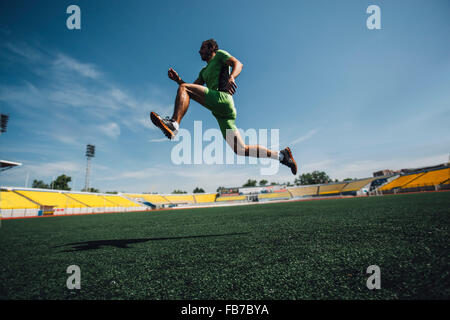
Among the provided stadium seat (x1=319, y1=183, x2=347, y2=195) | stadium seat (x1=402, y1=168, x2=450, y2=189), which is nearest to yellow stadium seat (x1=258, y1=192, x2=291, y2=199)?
stadium seat (x1=319, y1=183, x2=347, y2=195)

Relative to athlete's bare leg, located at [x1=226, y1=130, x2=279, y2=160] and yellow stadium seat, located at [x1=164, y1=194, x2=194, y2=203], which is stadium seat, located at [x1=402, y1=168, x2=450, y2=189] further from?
yellow stadium seat, located at [x1=164, y1=194, x2=194, y2=203]

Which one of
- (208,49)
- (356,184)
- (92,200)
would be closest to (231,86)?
(208,49)

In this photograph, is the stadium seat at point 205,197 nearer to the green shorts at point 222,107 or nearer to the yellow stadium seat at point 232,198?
the yellow stadium seat at point 232,198

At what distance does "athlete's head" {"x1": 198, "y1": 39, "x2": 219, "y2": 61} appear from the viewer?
8.83 ft

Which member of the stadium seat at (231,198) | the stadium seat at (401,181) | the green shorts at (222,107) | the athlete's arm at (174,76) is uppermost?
the athlete's arm at (174,76)

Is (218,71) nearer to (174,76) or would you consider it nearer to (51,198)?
(174,76)

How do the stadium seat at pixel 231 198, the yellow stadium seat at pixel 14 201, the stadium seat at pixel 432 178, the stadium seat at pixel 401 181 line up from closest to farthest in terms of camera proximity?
the yellow stadium seat at pixel 14 201 < the stadium seat at pixel 432 178 < the stadium seat at pixel 401 181 < the stadium seat at pixel 231 198

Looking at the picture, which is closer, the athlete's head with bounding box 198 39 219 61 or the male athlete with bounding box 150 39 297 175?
the male athlete with bounding box 150 39 297 175

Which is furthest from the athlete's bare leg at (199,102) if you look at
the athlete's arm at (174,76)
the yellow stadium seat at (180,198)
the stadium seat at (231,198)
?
the yellow stadium seat at (180,198)

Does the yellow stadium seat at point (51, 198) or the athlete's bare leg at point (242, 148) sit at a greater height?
the athlete's bare leg at point (242, 148)

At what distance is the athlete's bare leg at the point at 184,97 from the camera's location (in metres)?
2.21

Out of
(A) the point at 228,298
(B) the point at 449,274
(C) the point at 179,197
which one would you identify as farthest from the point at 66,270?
(C) the point at 179,197

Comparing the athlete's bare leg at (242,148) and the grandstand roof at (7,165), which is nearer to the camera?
the athlete's bare leg at (242,148)
